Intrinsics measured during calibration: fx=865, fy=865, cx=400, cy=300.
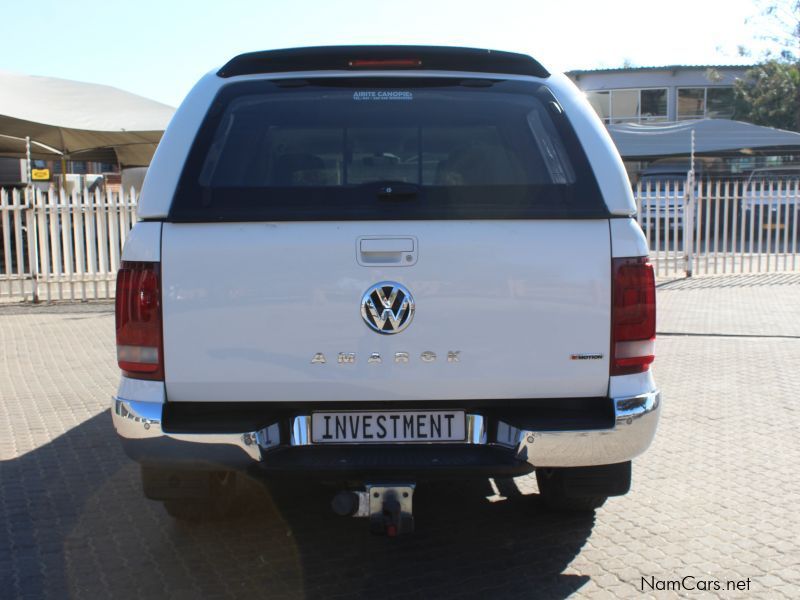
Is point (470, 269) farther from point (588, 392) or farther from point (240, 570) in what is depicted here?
point (240, 570)

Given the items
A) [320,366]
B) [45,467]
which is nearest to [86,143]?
[45,467]

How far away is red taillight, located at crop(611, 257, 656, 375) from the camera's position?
304 centimetres

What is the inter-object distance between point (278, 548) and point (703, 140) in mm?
25448

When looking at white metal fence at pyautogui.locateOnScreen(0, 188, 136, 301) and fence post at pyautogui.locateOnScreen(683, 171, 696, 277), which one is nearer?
white metal fence at pyautogui.locateOnScreen(0, 188, 136, 301)

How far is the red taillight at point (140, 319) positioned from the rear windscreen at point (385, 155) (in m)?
0.24

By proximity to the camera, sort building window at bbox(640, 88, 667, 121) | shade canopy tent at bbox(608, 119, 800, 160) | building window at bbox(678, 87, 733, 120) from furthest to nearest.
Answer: building window at bbox(678, 87, 733, 120), building window at bbox(640, 88, 667, 121), shade canopy tent at bbox(608, 119, 800, 160)

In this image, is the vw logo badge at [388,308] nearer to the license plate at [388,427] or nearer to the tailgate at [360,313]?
the tailgate at [360,313]

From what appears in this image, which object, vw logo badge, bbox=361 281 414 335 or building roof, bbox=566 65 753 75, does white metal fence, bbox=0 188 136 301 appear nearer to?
vw logo badge, bbox=361 281 414 335

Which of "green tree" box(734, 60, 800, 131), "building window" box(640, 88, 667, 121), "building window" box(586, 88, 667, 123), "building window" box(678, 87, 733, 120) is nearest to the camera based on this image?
"green tree" box(734, 60, 800, 131)

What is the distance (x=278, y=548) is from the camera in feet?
12.5

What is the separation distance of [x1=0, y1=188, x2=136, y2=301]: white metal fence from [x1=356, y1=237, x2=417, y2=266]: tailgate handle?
10185 millimetres

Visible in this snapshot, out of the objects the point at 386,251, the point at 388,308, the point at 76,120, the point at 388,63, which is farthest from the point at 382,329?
the point at 76,120

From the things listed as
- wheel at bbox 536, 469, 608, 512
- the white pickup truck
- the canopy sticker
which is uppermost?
the canopy sticker

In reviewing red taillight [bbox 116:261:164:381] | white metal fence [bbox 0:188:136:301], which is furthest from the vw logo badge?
white metal fence [bbox 0:188:136:301]
